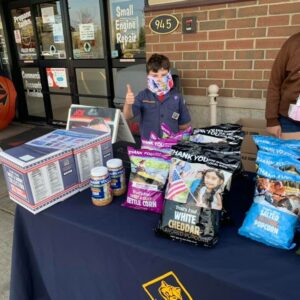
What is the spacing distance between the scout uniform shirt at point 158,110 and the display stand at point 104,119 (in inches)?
9.1

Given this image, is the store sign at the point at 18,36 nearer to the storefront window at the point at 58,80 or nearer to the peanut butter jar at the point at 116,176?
the storefront window at the point at 58,80

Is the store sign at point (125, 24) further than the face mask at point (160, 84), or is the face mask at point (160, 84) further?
the store sign at point (125, 24)

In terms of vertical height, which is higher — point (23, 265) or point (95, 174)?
point (95, 174)

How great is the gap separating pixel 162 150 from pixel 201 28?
1.95 meters

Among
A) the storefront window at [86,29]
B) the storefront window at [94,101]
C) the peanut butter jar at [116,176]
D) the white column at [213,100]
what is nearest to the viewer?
the peanut butter jar at [116,176]

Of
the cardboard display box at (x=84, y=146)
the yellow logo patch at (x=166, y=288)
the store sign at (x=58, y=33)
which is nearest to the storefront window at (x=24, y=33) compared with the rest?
the store sign at (x=58, y=33)

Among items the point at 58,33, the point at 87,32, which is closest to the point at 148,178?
the point at 87,32

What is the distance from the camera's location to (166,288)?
1.17 m

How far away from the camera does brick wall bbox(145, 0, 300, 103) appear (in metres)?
2.68

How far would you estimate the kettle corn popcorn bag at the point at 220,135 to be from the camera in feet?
4.50

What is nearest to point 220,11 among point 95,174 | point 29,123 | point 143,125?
point 143,125

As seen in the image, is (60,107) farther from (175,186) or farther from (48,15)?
(175,186)

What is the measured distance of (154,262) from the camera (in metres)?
1.16

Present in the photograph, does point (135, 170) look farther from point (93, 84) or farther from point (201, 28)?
→ point (93, 84)
